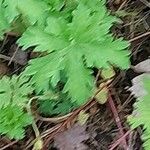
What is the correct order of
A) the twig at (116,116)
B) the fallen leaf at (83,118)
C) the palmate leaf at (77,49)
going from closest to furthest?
the palmate leaf at (77,49), the twig at (116,116), the fallen leaf at (83,118)

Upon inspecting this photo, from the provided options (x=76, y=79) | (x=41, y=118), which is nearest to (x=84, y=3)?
(x=76, y=79)

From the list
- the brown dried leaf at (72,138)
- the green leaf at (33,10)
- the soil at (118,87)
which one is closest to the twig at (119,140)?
the soil at (118,87)

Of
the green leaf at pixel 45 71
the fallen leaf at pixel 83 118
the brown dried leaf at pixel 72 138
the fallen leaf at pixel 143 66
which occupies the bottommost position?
the brown dried leaf at pixel 72 138

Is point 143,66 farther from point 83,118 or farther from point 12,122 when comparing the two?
point 12,122

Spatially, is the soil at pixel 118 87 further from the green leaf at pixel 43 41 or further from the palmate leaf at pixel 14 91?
the green leaf at pixel 43 41

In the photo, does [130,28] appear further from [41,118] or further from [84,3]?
[41,118]
